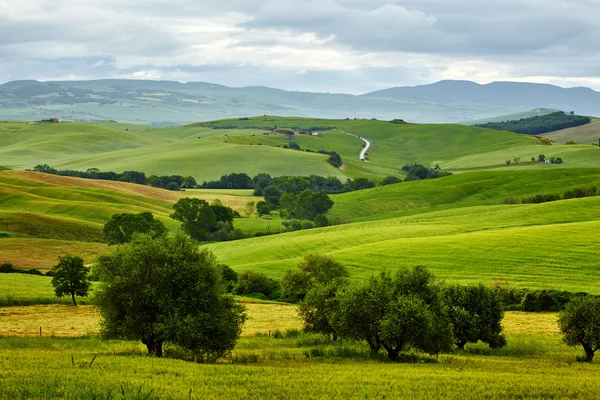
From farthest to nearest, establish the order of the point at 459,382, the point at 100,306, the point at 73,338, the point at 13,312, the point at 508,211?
the point at 508,211
the point at 13,312
the point at 73,338
the point at 100,306
the point at 459,382

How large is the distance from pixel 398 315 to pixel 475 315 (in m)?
10.3

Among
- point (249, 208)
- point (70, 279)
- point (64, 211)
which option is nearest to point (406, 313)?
point (70, 279)

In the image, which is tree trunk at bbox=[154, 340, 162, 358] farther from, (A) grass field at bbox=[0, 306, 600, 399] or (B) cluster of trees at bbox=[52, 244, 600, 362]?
(A) grass field at bbox=[0, 306, 600, 399]

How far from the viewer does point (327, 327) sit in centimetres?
5409

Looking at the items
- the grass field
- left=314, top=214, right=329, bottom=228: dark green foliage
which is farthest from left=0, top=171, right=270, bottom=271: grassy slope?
the grass field

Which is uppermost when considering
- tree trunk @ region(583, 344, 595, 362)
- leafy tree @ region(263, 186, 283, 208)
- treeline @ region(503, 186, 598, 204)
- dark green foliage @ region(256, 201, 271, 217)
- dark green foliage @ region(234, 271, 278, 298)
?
treeline @ region(503, 186, 598, 204)

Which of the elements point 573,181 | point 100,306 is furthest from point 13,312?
point 573,181

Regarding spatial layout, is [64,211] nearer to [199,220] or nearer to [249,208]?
[199,220]

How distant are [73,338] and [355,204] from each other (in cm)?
11485

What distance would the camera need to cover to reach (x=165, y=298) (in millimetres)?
40781

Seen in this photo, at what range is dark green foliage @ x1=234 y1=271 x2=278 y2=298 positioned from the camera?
276 ft

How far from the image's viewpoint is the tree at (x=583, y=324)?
155 feet

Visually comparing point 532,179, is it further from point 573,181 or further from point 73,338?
point 73,338

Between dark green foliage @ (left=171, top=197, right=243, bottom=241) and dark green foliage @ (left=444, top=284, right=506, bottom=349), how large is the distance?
269 feet
